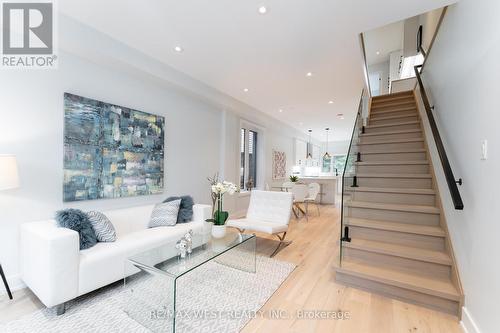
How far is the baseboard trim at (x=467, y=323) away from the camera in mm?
1587

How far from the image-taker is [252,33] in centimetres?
260

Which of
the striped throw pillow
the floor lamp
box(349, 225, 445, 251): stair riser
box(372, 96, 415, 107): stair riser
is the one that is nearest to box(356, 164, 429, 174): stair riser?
box(349, 225, 445, 251): stair riser

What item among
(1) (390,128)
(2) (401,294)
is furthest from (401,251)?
(1) (390,128)

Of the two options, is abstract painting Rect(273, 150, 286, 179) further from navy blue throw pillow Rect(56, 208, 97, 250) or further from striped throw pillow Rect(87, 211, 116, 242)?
navy blue throw pillow Rect(56, 208, 97, 250)

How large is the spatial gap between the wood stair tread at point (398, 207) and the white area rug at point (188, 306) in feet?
4.39

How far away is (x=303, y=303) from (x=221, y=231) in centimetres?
113

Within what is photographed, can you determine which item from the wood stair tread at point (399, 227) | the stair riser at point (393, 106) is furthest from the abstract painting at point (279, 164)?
the wood stair tread at point (399, 227)

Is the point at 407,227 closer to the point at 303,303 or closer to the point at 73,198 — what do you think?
the point at 303,303

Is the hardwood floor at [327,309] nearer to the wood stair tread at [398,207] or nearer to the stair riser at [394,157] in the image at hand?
the wood stair tread at [398,207]

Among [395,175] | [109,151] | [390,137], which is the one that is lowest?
[395,175]

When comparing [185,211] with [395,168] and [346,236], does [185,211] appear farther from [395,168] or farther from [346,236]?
[395,168]

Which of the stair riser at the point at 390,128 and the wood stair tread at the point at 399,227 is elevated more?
the stair riser at the point at 390,128

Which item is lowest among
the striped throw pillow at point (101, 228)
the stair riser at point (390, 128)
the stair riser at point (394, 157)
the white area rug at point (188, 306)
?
the white area rug at point (188, 306)

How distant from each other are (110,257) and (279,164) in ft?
20.2
